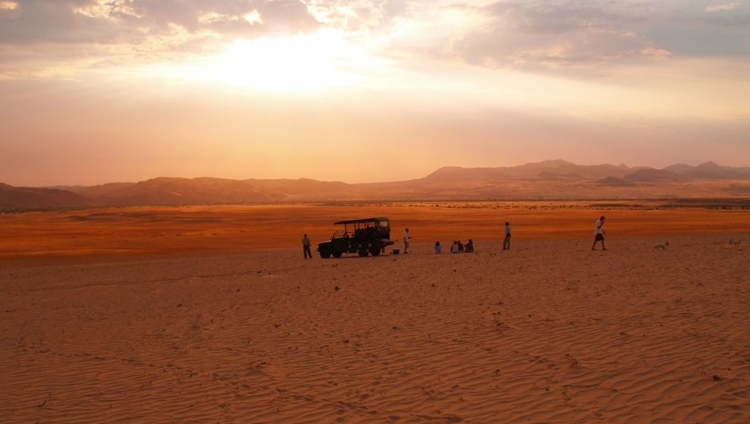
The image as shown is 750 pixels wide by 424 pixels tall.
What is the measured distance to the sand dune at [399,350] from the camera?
298 inches

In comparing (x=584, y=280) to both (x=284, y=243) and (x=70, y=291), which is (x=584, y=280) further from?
(x=284, y=243)

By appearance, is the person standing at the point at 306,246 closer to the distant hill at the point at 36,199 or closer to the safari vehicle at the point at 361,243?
the safari vehicle at the point at 361,243

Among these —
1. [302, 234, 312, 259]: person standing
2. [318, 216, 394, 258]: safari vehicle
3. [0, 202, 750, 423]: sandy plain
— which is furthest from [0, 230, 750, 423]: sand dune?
→ [318, 216, 394, 258]: safari vehicle

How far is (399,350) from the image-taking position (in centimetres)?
1027

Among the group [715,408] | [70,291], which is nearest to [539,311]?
[715,408]

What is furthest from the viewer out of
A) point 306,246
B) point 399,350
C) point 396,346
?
point 306,246

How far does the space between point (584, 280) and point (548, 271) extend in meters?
2.59

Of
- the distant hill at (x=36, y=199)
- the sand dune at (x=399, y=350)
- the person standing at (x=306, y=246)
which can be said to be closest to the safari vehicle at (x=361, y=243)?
the person standing at (x=306, y=246)

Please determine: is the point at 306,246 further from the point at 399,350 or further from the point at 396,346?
the point at 399,350

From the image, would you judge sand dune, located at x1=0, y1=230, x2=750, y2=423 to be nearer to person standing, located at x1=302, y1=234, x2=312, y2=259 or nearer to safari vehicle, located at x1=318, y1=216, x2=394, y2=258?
person standing, located at x1=302, y1=234, x2=312, y2=259

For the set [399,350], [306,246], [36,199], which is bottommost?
[399,350]

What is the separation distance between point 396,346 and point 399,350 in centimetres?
28

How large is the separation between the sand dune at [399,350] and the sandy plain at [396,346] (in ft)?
0.13

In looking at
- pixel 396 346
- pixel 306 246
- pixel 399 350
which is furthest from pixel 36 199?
pixel 399 350
